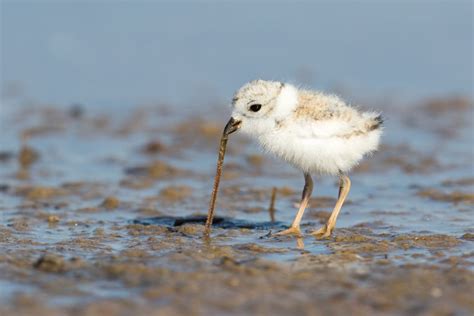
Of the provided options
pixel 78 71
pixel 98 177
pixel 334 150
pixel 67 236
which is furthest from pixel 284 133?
pixel 78 71

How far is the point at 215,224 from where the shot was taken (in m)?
5.61

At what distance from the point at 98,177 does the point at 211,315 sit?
428cm

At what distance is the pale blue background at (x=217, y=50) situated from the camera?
12.2 metres

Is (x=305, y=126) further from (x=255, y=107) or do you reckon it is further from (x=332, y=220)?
(x=332, y=220)

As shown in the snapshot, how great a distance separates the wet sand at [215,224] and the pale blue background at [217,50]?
1.82 meters

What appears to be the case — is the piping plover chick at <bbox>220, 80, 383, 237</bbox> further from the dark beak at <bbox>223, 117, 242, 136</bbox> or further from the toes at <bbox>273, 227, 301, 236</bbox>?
the toes at <bbox>273, 227, 301, 236</bbox>

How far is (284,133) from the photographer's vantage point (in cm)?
481

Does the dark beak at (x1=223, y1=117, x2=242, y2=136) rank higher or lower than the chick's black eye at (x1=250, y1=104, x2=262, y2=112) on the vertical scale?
lower

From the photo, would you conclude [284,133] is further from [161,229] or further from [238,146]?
[238,146]

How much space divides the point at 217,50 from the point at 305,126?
916 cm

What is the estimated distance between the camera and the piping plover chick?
15.6ft

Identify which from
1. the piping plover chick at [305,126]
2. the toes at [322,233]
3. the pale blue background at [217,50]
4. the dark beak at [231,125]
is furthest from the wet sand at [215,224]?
the pale blue background at [217,50]

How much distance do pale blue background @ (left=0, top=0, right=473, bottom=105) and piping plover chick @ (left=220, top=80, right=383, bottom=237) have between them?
637 centimetres

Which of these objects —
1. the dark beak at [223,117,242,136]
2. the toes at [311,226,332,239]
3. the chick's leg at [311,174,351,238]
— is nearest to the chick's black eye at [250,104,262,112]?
the dark beak at [223,117,242,136]
